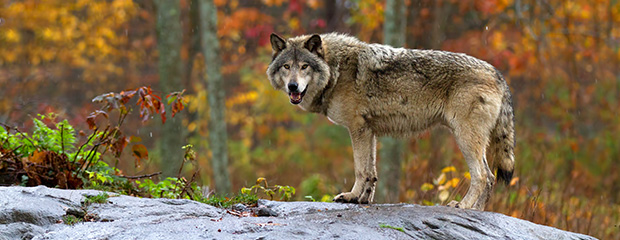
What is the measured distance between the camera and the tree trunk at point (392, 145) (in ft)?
33.0

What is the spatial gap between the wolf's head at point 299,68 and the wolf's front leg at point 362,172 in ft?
2.15

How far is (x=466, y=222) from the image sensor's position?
16.4 feet

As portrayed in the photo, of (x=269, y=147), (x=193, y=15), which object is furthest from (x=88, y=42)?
(x=269, y=147)

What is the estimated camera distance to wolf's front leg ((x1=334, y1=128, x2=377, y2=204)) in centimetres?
597

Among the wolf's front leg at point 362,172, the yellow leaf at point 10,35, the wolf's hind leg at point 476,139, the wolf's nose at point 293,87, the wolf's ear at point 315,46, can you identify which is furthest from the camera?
the yellow leaf at point 10,35

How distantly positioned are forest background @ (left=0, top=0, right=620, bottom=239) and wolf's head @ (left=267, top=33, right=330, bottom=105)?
461 cm

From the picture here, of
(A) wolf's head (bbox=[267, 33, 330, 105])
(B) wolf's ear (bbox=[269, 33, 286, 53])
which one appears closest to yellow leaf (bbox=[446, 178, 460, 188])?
(A) wolf's head (bbox=[267, 33, 330, 105])

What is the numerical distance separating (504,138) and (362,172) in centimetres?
153

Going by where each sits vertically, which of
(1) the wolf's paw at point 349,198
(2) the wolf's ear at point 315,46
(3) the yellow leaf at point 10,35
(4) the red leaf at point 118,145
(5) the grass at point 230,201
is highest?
(3) the yellow leaf at point 10,35

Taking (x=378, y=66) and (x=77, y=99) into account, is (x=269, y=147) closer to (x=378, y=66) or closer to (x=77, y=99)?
(x=77, y=99)

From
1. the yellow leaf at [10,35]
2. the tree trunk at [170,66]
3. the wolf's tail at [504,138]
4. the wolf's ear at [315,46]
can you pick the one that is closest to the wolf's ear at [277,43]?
the wolf's ear at [315,46]

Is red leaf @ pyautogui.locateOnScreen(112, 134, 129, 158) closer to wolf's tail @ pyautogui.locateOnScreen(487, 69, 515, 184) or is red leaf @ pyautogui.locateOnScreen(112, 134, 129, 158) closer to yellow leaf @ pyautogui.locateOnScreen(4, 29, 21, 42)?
wolf's tail @ pyautogui.locateOnScreen(487, 69, 515, 184)

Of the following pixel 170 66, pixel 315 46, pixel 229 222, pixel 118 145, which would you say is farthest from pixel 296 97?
pixel 170 66

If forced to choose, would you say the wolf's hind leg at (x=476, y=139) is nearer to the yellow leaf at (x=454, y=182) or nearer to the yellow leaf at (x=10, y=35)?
the yellow leaf at (x=454, y=182)
